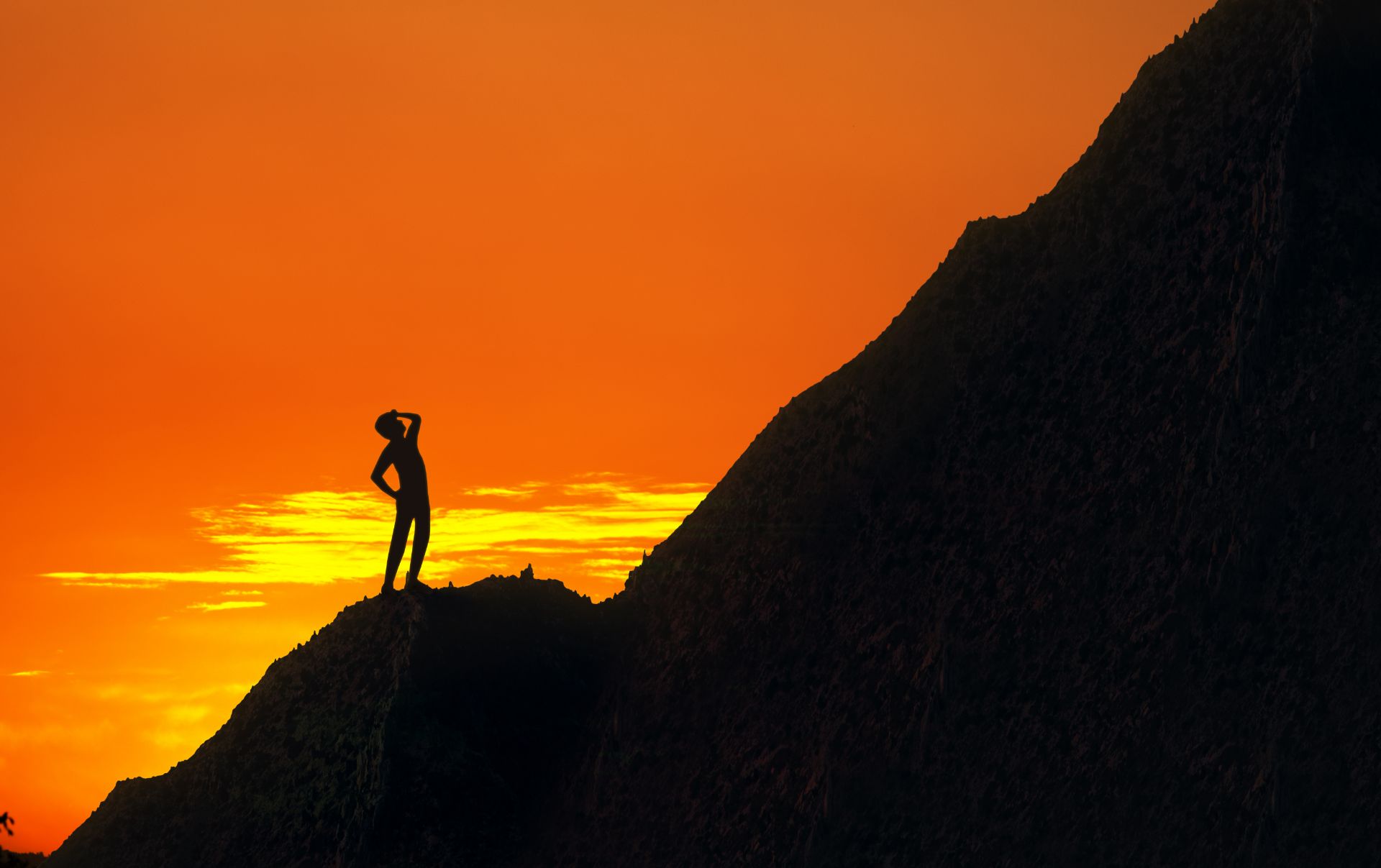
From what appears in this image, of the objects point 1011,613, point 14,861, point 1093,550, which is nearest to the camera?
point 1093,550

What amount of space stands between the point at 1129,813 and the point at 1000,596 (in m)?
4.89

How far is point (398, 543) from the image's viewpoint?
33.6 meters

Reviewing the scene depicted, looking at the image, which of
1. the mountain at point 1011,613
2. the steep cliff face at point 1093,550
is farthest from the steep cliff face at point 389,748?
the steep cliff face at point 1093,550

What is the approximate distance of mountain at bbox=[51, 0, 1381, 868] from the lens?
27.8m

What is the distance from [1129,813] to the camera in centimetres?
2756

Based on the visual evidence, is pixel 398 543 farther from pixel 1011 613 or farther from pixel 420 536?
pixel 1011 613

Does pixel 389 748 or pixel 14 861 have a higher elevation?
pixel 389 748

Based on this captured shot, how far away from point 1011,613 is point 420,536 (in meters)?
12.7

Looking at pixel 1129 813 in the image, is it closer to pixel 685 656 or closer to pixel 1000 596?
pixel 1000 596

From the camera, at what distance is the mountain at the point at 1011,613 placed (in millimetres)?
27828

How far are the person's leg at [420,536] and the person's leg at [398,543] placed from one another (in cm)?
19

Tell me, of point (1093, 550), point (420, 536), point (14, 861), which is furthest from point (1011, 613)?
point (14, 861)

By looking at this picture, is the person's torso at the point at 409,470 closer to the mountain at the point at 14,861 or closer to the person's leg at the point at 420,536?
the person's leg at the point at 420,536

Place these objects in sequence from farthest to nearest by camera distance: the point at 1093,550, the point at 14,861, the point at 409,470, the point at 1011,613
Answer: the point at 14,861 < the point at 409,470 < the point at 1011,613 < the point at 1093,550
